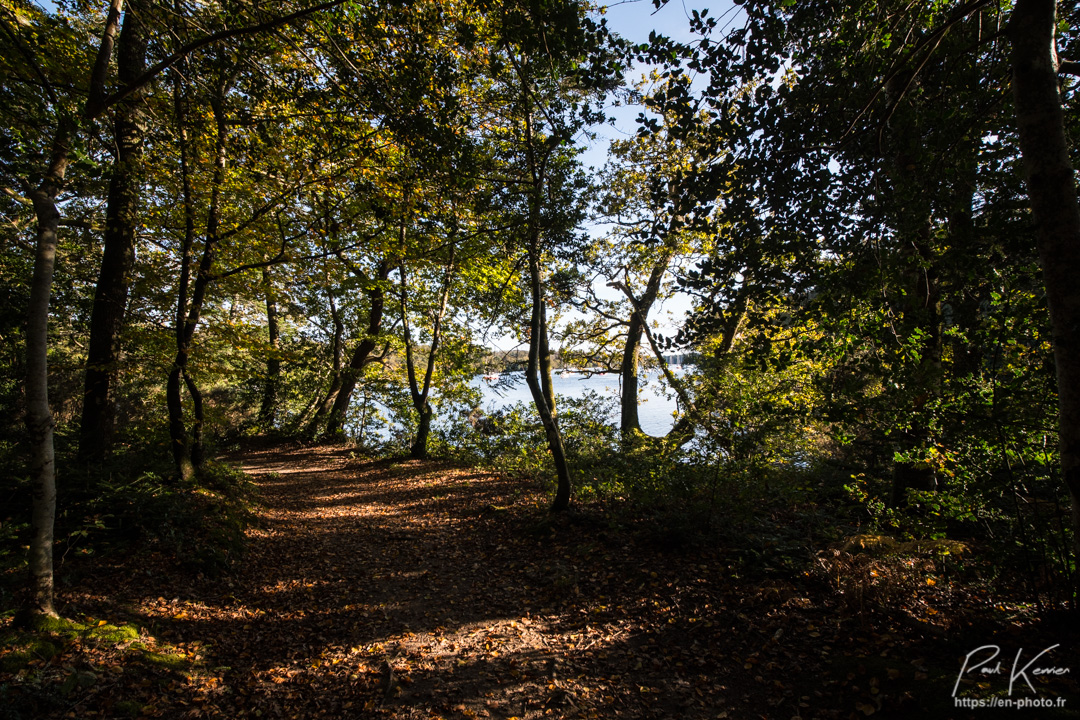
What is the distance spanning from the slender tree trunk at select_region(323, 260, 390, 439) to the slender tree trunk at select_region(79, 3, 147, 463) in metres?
7.40

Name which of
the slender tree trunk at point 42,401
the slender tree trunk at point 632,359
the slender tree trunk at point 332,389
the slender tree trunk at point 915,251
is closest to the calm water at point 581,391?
the slender tree trunk at point 632,359

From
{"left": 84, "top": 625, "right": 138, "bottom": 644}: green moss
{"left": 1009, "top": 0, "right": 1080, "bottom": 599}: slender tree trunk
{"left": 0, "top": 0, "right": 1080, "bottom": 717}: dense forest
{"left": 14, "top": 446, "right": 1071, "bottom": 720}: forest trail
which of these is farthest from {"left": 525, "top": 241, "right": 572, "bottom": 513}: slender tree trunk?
{"left": 1009, "top": 0, "right": 1080, "bottom": 599}: slender tree trunk

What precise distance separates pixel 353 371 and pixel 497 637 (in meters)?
13.2

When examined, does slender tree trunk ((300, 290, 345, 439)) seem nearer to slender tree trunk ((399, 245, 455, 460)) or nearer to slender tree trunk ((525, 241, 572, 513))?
slender tree trunk ((399, 245, 455, 460))

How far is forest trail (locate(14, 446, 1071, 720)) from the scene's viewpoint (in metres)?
3.39

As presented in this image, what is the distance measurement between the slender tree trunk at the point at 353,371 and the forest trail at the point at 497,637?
942cm

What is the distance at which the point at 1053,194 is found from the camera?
8.61ft

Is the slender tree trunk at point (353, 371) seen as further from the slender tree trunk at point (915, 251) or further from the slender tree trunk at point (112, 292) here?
the slender tree trunk at point (915, 251)

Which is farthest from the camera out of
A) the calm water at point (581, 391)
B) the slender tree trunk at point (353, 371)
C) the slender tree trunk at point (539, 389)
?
the slender tree trunk at point (353, 371)

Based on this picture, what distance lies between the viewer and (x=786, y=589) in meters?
4.59

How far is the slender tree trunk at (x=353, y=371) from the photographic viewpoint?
15.9 meters

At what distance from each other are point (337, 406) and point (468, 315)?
7309 millimetres

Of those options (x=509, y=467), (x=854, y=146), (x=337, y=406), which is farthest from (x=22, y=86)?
(x=337, y=406)

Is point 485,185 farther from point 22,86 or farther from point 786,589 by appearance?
point 786,589
